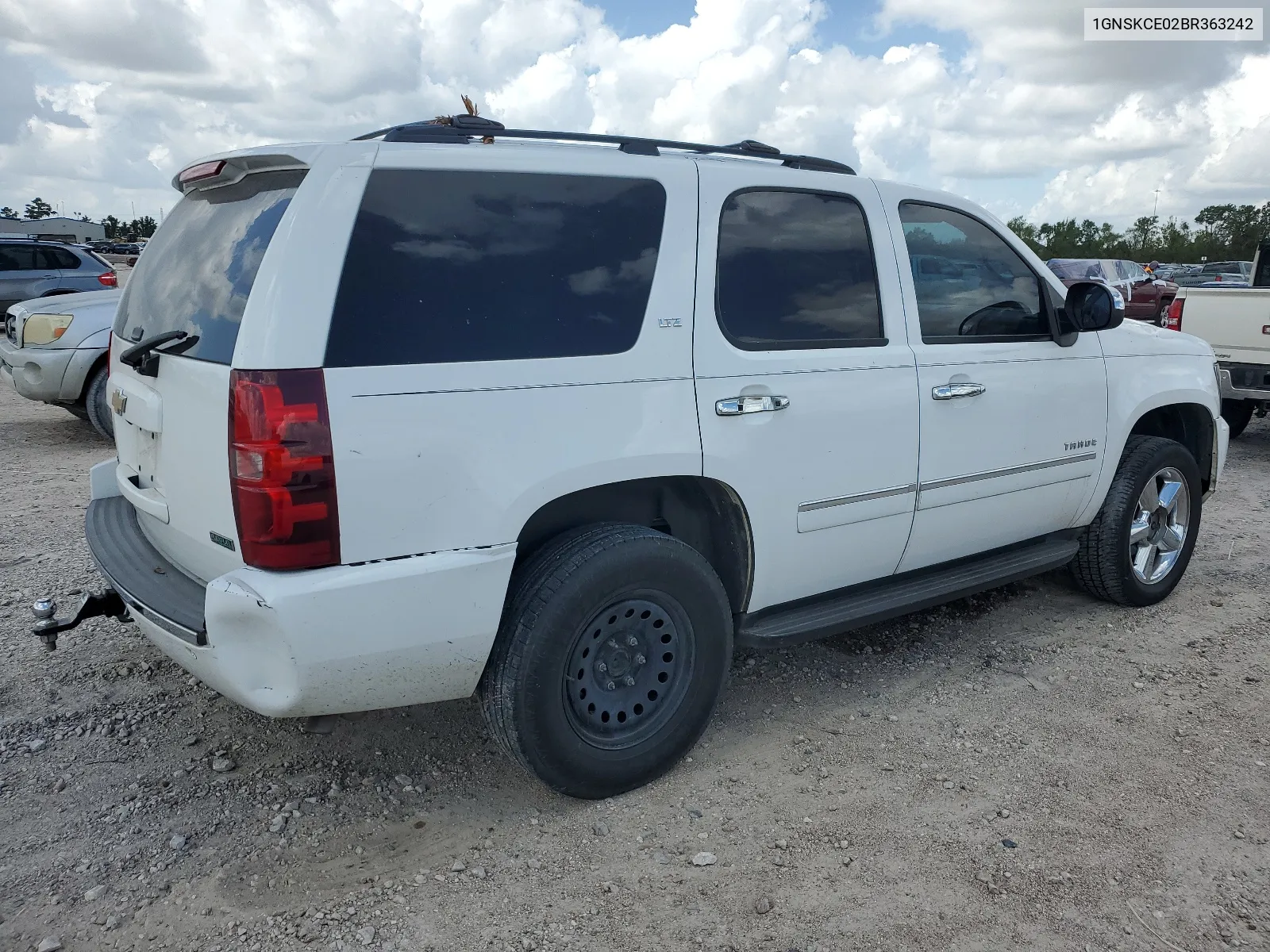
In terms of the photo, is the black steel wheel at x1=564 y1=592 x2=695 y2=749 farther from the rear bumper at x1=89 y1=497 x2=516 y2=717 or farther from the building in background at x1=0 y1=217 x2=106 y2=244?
the building in background at x1=0 y1=217 x2=106 y2=244

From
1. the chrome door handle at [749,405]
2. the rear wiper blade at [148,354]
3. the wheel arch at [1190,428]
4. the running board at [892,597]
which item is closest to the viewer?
the rear wiper blade at [148,354]

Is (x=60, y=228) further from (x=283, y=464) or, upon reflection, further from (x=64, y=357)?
(x=283, y=464)

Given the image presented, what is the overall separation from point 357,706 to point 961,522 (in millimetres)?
2417

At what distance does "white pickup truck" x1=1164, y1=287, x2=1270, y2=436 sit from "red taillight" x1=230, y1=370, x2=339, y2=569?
8.03m

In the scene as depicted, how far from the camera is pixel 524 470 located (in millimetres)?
2713

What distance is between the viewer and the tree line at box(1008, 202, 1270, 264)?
6694 cm

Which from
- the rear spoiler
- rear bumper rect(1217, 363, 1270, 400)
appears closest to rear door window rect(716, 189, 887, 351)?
the rear spoiler

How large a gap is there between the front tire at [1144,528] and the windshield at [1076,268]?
16.1 metres

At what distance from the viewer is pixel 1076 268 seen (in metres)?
20.1

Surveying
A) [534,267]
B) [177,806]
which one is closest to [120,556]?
[177,806]

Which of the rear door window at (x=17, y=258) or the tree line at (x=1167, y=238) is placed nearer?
the rear door window at (x=17, y=258)

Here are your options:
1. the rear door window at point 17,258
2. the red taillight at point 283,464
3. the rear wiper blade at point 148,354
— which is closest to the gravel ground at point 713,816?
the red taillight at point 283,464

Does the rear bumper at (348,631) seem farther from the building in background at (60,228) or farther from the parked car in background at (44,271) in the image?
the building in background at (60,228)

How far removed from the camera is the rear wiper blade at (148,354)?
2799 millimetres
